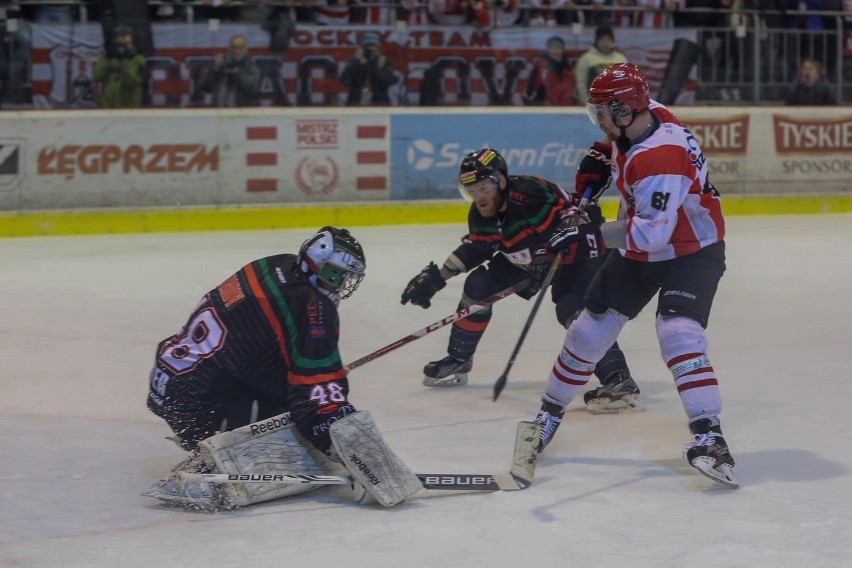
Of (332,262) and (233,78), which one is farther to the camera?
(233,78)

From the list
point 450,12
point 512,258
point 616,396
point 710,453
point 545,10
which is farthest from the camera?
point 545,10

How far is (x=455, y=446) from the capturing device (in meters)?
4.83

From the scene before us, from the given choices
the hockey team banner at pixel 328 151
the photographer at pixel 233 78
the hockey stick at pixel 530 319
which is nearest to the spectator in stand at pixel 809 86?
the hockey team banner at pixel 328 151

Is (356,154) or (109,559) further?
(356,154)

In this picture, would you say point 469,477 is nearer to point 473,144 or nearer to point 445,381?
point 445,381

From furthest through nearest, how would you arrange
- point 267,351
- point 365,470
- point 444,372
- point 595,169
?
point 444,372 → point 595,169 → point 267,351 → point 365,470

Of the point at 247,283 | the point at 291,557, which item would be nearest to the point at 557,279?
the point at 247,283

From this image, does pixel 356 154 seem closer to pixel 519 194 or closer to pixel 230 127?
pixel 230 127

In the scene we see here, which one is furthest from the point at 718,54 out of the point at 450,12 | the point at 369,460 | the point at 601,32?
the point at 369,460

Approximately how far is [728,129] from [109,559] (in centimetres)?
901

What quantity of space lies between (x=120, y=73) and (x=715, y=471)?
23.0 ft

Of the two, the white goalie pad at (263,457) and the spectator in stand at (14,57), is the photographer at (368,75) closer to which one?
the spectator in stand at (14,57)

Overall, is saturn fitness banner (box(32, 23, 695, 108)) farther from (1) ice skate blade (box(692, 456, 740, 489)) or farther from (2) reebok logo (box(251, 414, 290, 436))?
(1) ice skate blade (box(692, 456, 740, 489))

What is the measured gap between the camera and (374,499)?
160 inches
